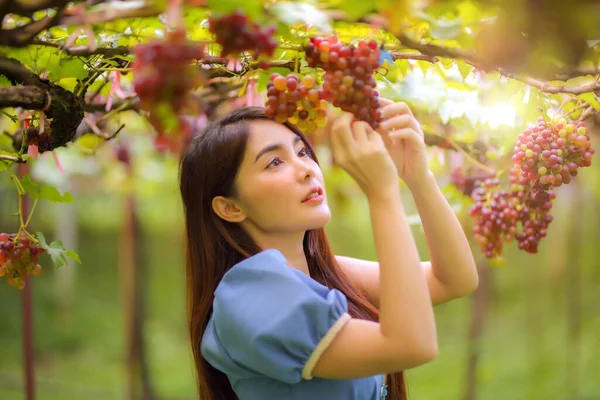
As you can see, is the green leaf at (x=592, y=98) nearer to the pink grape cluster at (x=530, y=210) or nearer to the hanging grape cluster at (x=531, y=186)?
the hanging grape cluster at (x=531, y=186)

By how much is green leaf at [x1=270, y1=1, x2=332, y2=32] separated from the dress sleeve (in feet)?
1.75

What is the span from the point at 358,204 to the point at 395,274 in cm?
1006

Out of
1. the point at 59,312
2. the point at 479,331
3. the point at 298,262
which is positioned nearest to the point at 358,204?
the point at 59,312

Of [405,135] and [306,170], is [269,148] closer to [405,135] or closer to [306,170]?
[306,170]

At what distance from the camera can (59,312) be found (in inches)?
338

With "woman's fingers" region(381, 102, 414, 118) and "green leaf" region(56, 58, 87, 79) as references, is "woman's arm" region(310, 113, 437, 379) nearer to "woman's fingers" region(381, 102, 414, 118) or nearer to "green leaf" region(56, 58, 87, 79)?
"woman's fingers" region(381, 102, 414, 118)

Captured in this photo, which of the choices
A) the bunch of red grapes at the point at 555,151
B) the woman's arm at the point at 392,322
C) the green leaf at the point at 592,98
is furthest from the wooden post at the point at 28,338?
the green leaf at the point at 592,98

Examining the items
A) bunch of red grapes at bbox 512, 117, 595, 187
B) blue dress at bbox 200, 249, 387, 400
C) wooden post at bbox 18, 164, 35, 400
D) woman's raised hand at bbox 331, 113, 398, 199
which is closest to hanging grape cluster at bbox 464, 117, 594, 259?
bunch of red grapes at bbox 512, 117, 595, 187

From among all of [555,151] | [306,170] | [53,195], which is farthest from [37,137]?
[555,151]

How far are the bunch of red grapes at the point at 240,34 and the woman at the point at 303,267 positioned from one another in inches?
10.9

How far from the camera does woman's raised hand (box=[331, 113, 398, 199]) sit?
1173 mm

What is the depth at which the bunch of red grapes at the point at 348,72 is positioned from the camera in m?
1.14

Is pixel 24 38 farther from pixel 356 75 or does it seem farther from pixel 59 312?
pixel 59 312

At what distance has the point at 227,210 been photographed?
5.23ft
